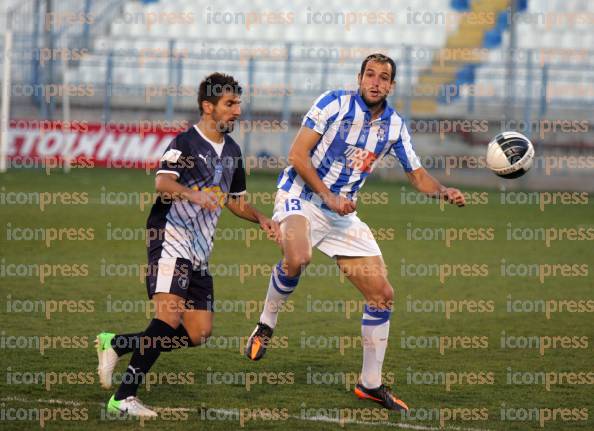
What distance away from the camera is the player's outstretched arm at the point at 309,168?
7.05m

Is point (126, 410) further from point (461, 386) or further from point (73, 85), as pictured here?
point (73, 85)

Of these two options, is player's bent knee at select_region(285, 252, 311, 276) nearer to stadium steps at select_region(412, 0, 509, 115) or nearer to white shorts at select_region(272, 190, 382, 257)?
white shorts at select_region(272, 190, 382, 257)

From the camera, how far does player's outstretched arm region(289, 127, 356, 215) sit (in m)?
7.05

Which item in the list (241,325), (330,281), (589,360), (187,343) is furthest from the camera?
(330,281)

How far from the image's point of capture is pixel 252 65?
86.8 ft

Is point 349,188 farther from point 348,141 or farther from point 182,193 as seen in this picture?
point 182,193

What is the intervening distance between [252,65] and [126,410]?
20808 mm

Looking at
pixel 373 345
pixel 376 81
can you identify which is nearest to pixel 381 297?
pixel 373 345

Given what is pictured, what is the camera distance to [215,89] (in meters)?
6.48

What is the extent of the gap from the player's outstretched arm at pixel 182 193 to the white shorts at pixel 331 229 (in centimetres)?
122

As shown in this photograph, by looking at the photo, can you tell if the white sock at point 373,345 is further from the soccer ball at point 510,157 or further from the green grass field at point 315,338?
the soccer ball at point 510,157

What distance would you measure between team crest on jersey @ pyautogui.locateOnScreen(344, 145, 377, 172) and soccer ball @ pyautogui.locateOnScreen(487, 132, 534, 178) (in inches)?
37.2

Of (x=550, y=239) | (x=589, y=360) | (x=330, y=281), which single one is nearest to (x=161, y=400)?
(x=589, y=360)

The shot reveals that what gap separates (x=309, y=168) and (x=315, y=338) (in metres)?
2.28
